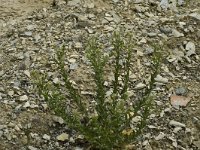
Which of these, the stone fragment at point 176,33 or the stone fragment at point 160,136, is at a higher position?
the stone fragment at point 176,33

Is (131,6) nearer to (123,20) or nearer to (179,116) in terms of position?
(123,20)

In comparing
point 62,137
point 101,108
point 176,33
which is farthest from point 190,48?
point 62,137

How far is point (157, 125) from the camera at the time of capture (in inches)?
199

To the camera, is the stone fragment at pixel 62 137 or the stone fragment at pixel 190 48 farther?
the stone fragment at pixel 190 48

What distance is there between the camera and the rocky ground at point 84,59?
4961 millimetres

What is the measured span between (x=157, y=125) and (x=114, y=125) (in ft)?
2.76

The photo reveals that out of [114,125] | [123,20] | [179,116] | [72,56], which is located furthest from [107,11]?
[114,125]

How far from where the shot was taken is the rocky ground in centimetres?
496

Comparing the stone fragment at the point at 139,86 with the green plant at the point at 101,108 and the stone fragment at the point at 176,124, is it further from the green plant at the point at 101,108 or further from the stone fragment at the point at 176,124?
the stone fragment at the point at 176,124

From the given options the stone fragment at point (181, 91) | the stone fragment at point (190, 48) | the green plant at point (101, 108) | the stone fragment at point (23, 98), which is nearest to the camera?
the green plant at point (101, 108)

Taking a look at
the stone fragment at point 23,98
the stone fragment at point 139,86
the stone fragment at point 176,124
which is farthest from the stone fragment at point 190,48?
the stone fragment at point 23,98

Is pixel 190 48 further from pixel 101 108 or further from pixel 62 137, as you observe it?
pixel 62 137


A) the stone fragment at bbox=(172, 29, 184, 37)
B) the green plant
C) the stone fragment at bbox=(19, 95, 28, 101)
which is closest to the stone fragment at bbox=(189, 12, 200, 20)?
the stone fragment at bbox=(172, 29, 184, 37)

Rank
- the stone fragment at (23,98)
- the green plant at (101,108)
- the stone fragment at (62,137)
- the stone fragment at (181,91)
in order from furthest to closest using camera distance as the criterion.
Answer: the stone fragment at (181,91) < the stone fragment at (23,98) < the stone fragment at (62,137) < the green plant at (101,108)
